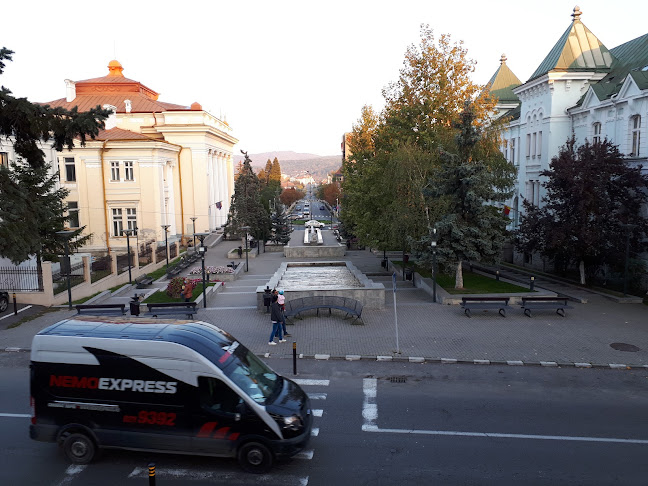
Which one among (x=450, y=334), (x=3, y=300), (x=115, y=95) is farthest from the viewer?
(x=115, y=95)

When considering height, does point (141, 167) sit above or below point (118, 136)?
below

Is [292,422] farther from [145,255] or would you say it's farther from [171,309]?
[145,255]

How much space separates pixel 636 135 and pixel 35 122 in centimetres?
2684

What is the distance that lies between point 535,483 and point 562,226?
1818 cm

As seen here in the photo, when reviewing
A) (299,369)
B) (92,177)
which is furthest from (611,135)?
(92,177)

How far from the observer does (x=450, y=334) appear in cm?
1612

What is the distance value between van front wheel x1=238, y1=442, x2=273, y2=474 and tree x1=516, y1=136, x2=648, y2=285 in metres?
19.5

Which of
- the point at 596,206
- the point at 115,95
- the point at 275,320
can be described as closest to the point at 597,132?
the point at 596,206

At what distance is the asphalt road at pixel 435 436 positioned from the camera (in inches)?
307

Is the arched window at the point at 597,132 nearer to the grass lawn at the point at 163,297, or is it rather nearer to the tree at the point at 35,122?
the grass lawn at the point at 163,297

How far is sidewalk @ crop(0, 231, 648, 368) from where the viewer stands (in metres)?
14.0

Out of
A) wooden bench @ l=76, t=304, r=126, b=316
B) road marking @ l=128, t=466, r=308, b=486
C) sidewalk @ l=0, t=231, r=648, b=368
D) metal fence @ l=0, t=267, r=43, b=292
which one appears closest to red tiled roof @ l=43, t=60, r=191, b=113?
metal fence @ l=0, t=267, r=43, b=292

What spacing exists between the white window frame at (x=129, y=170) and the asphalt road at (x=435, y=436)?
35.3m

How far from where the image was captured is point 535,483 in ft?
25.0
